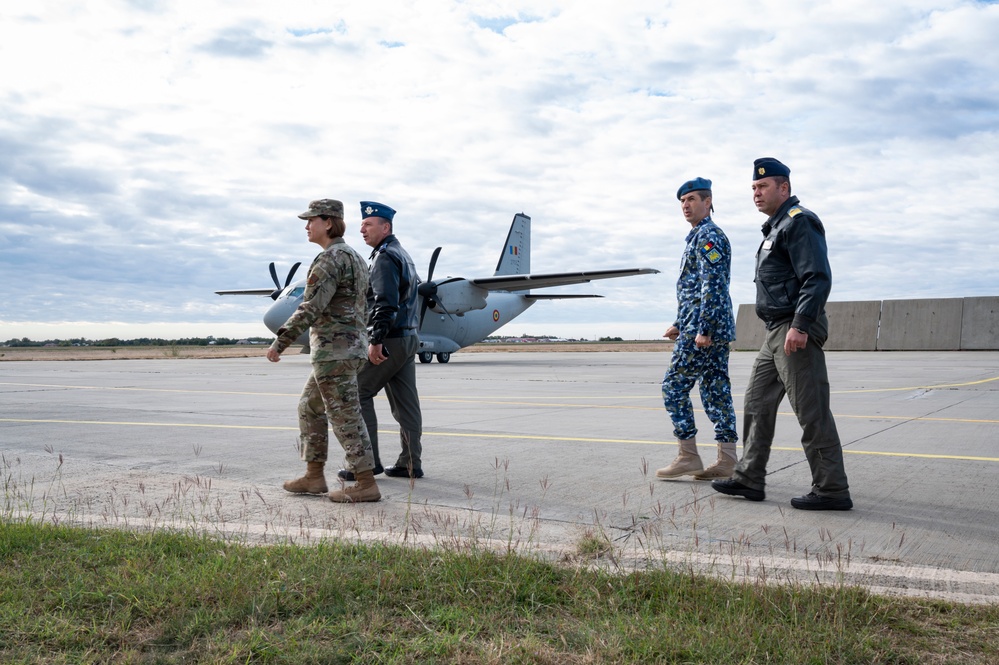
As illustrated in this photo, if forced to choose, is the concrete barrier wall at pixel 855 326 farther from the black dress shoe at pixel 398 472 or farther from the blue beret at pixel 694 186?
the black dress shoe at pixel 398 472

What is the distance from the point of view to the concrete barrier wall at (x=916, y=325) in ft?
108

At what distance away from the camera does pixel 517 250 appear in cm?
3484

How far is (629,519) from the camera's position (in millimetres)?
4402

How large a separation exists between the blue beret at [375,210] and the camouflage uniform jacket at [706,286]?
227 centimetres

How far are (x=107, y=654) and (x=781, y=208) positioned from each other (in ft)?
14.1

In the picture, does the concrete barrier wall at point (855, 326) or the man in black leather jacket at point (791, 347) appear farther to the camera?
the concrete barrier wall at point (855, 326)

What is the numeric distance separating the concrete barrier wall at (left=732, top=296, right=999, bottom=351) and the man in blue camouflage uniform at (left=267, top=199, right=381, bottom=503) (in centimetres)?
3102

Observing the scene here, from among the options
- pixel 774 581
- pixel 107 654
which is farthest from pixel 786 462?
pixel 107 654

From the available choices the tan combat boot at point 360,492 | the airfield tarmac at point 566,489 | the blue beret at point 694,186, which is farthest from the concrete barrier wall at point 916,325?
the tan combat boot at point 360,492

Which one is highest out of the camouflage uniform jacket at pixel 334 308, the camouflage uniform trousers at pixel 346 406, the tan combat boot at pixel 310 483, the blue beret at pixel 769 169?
the blue beret at pixel 769 169

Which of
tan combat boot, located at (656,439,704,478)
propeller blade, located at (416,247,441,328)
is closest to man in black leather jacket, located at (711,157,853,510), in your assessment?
tan combat boot, located at (656,439,704,478)

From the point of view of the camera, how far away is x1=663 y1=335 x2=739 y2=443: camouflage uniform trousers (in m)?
5.64

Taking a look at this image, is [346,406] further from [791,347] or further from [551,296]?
[551,296]

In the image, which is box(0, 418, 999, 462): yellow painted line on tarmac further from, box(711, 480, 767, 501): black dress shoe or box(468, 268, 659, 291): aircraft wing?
box(468, 268, 659, 291): aircraft wing
